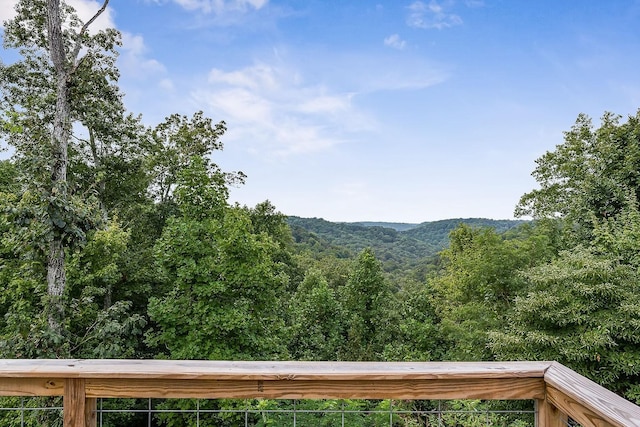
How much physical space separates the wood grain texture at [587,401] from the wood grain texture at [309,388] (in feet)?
0.18

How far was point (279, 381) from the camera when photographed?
0.97 metres

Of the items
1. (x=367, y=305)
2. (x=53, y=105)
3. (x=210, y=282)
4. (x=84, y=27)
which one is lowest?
(x=367, y=305)

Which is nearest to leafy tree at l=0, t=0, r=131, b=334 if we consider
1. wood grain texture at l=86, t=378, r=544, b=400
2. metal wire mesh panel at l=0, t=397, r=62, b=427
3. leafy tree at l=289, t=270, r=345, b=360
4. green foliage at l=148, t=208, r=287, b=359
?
green foliage at l=148, t=208, r=287, b=359

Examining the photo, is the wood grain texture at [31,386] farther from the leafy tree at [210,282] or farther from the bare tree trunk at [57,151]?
the leafy tree at [210,282]

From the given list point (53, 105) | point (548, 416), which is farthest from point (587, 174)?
point (53, 105)

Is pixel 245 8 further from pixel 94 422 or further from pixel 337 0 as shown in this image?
pixel 94 422

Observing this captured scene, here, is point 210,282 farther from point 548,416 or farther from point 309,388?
point 548,416

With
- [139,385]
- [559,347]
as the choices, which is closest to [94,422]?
[139,385]

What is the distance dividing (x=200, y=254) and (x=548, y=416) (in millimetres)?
6990

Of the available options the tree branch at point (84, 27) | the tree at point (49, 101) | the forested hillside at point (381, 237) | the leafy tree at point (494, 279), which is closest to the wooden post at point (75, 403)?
the tree at point (49, 101)

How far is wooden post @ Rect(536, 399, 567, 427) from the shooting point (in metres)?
0.97

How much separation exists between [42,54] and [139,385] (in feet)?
33.1

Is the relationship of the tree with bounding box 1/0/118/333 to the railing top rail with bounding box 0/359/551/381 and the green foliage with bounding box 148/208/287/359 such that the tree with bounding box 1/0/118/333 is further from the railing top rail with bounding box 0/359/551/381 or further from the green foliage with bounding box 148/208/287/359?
the railing top rail with bounding box 0/359/551/381

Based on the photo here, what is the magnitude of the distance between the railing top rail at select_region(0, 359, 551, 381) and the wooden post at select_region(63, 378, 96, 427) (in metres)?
0.04
